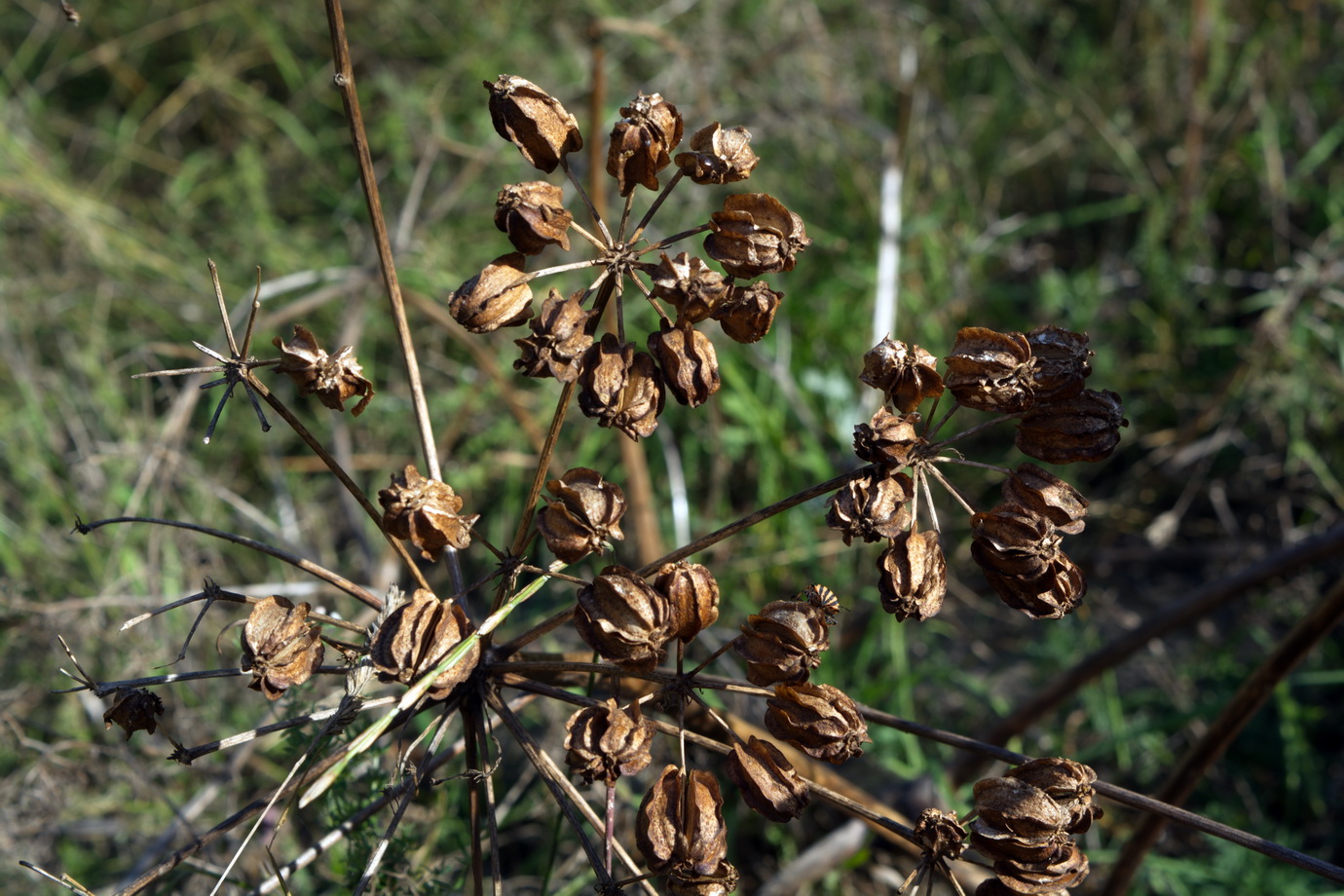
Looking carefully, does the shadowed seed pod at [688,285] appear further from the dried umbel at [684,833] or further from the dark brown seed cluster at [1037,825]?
the dark brown seed cluster at [1037,825]

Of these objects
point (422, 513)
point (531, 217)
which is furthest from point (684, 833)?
point (531, 217)

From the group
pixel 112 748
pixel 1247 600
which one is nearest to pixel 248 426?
pixel 112 748

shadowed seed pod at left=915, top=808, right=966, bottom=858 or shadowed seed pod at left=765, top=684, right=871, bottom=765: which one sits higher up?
shadowed seed pod at left=765, top=684, right=871, bottom=765

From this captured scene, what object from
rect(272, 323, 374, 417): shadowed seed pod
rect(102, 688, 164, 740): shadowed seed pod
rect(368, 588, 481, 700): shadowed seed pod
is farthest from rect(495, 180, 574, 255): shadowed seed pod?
rect(102, 688, 164, 740): shadowed seed pod

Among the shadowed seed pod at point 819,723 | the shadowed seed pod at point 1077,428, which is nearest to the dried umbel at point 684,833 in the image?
the shadowed seed pod at point 819,723

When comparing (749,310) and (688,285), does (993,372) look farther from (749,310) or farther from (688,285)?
(688,285)

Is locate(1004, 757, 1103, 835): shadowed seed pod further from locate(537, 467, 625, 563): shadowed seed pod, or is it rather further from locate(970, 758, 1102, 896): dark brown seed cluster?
locate(537, 467, 625, 563): shadowed seed pod
